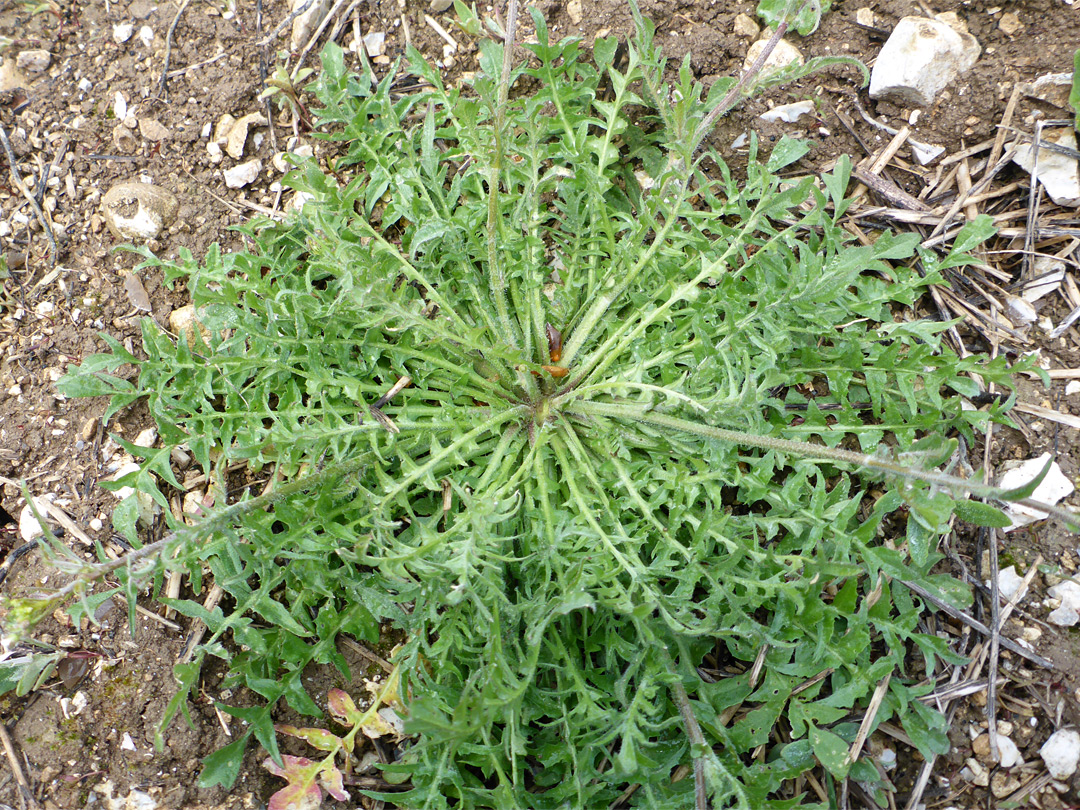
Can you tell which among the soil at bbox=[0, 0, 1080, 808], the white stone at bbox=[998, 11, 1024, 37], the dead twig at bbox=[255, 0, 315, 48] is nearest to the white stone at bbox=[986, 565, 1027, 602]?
the soil at bbox=[0, 0, 1080, 808]

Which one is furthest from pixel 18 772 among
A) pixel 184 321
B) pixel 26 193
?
pixel 26 193

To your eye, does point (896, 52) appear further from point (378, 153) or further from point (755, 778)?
point (755, 778)

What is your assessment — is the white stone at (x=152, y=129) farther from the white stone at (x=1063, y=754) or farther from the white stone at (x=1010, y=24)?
the white stone at (x=1063, y=754)

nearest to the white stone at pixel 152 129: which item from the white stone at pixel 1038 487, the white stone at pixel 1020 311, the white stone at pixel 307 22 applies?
the white stone at pixel 307 22

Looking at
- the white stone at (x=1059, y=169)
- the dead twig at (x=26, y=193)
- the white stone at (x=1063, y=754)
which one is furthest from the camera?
the dead twig at (x=26, y=193)

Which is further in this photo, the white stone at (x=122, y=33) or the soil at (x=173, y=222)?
the white stone at (x=122, y=33)

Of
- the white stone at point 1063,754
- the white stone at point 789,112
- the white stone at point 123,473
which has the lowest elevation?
the white stone at point 1063,754

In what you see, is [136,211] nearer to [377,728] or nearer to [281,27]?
[281,27]

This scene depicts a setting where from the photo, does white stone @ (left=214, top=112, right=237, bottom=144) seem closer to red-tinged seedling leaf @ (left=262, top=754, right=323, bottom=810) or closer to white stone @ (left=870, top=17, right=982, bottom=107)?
red-tinged seedling leaf @ (left=262, top=754, right=323, bottom=810)
